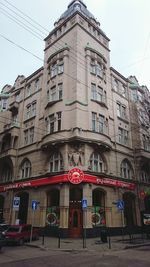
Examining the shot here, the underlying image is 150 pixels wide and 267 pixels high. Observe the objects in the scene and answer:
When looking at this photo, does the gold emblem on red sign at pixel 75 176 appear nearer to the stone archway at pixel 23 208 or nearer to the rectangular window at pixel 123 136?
the stone archway at pixel 23 208

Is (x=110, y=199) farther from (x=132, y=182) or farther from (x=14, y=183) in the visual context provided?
(x=14, y=183)

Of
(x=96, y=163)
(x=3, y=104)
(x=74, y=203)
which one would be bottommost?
(x=74, y=203)

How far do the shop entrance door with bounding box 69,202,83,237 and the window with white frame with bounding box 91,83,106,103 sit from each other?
1250 centimetres

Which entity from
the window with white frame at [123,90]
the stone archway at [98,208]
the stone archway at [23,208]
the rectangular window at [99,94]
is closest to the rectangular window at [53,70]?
Result: the rectangular window at [99,94]

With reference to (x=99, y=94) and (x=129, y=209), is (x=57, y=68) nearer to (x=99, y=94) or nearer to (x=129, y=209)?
(x=99, y=94)

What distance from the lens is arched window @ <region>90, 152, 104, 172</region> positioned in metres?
23.8

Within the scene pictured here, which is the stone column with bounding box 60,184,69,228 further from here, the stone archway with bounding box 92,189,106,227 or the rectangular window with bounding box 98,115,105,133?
the rectangular window with bounding box 98,115,105,133

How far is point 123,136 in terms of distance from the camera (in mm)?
30109

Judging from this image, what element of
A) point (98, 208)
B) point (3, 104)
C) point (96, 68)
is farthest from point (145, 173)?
point (3, 104)

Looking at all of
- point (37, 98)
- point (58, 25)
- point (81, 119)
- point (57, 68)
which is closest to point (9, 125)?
point (37, 98)

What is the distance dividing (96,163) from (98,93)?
8946 millimetres

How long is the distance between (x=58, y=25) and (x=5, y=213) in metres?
27.9

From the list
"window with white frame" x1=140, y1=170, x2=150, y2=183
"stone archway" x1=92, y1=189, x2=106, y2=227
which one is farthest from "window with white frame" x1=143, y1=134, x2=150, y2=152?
"stone archway" x1=92, y1=189, x2=106, y2=227

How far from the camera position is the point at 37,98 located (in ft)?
103
